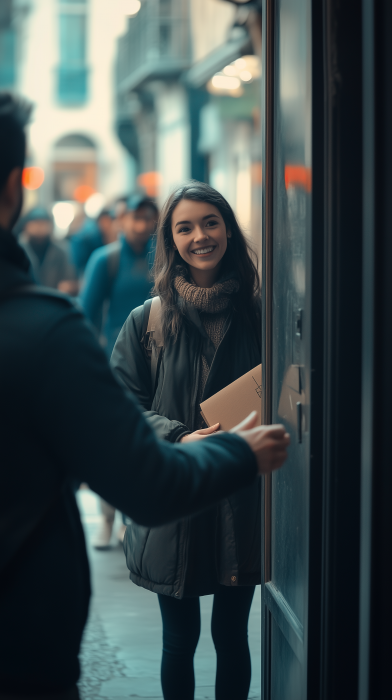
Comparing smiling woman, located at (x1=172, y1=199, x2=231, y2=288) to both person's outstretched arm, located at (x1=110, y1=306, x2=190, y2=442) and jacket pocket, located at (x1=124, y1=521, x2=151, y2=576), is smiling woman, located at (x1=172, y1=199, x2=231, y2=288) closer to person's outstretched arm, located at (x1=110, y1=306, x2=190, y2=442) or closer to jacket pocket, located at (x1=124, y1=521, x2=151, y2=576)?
person's outstretched arm, located at (x1=110, y1=306, x2=190, y2=442)

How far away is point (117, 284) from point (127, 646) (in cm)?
229

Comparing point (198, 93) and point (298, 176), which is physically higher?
point (198, 93)

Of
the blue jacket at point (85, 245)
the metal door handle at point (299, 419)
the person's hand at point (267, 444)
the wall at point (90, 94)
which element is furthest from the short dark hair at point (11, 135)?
the wall at point (90, 94)

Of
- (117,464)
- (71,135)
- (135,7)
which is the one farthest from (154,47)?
(117,464)

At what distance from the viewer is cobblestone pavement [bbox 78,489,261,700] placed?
3561 mm

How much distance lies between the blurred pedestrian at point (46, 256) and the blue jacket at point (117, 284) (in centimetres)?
197

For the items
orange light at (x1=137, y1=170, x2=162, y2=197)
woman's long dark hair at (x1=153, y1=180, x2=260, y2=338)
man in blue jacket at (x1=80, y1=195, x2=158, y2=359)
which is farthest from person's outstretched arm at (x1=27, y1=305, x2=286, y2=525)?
orange light at (x1=137, y1=170, x2=162, y2=197)

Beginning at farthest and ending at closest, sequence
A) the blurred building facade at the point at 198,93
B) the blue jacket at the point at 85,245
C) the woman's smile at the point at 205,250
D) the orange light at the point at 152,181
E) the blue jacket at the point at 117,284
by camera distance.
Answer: the orange light at the point at 152,181 < the blurred building facade at the point at 198,93 < the blue jacket at the point at 85,245 < the blue jacket at the point at 117,284 < the woman's smile at the point at 205,250

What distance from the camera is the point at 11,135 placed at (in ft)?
5.25

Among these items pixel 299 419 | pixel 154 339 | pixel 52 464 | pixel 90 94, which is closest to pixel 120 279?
pixel 154 339

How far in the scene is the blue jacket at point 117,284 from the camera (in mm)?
5543

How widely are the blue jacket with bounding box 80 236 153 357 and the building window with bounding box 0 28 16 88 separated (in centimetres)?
2989

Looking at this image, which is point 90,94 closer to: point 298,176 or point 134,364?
point 134,364

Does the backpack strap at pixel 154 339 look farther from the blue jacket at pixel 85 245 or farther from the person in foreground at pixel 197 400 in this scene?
the blue jacket at pixel 85 245
